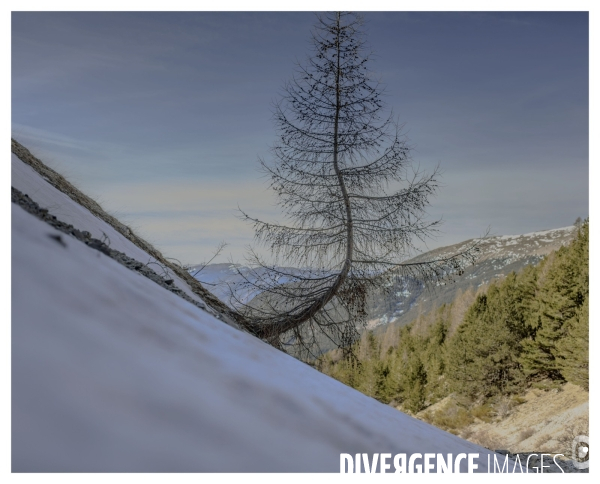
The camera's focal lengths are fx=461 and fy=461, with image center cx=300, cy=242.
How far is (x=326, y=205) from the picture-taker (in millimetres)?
9891

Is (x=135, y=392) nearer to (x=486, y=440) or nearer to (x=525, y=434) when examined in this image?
(x=525, y=434)

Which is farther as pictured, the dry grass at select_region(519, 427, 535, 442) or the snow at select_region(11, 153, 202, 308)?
the dry grass at select_region(519, 427, 535, 442)

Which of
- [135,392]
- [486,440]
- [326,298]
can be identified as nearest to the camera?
[135,392]

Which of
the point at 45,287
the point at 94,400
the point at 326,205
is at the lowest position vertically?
the point at 94,400

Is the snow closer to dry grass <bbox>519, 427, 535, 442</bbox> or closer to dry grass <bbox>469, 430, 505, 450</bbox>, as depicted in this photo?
dry grass <bbox>519, 427, 535, 442</bbox>

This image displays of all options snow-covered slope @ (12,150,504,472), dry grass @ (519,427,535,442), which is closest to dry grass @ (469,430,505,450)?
dry grass @ (519,427,535,442)

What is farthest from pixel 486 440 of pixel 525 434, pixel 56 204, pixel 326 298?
pixel 56 204

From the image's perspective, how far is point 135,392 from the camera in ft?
5.70

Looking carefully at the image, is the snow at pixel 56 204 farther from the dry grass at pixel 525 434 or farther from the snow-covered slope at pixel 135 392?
the dry grass at pixel 525 434

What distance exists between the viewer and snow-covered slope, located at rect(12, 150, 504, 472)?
148cm

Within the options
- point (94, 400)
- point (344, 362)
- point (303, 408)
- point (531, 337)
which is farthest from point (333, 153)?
point (531, 337)

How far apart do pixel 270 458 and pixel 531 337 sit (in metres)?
42.4
